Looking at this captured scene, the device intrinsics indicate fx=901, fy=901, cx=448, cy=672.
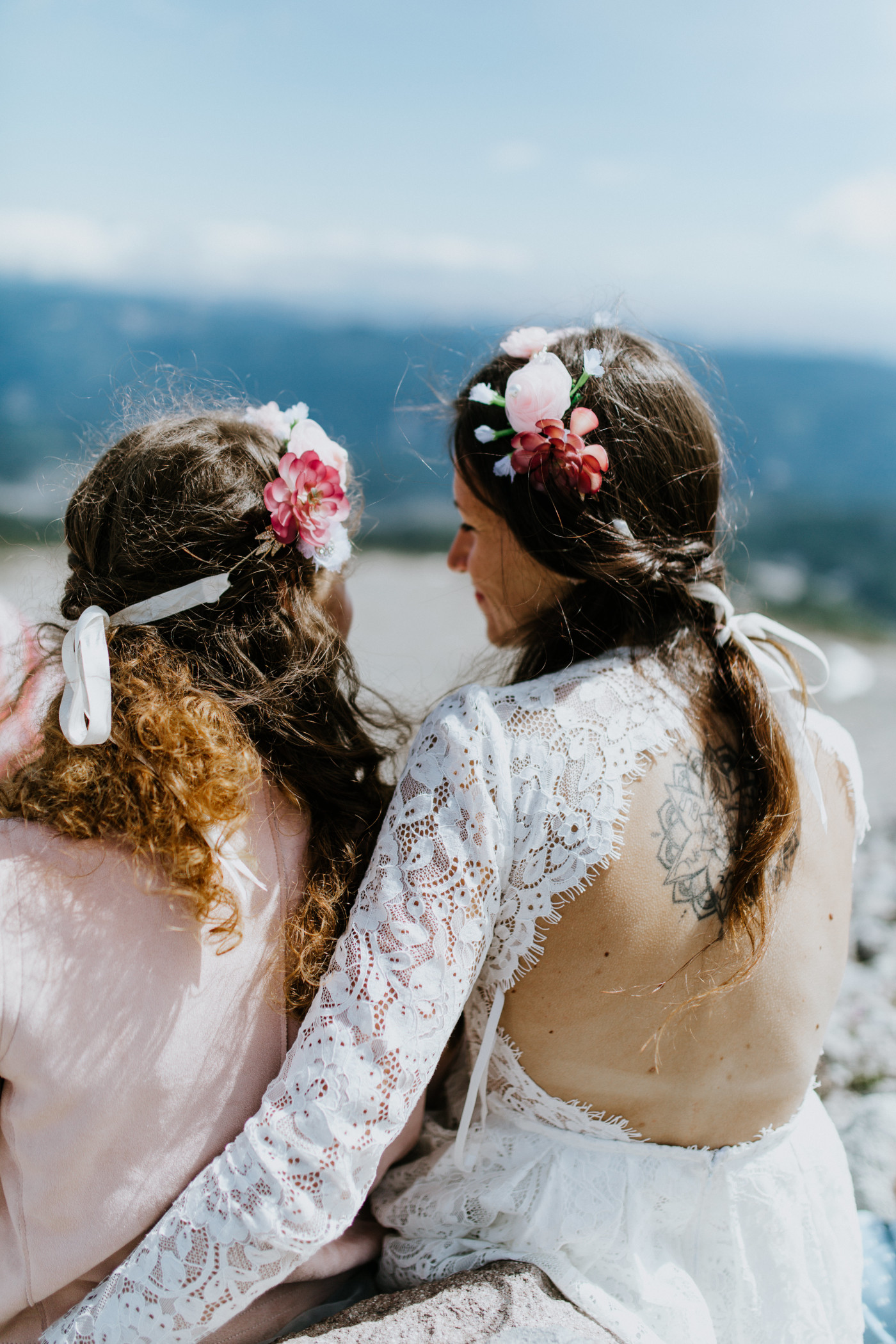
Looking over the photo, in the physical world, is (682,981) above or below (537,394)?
below

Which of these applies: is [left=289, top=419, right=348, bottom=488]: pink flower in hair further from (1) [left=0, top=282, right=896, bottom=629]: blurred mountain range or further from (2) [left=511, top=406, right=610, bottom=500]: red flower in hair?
(1) [left=0, top=282, right=896, bottom=629]: blurred mountain range

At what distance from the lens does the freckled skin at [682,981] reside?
4.18ft

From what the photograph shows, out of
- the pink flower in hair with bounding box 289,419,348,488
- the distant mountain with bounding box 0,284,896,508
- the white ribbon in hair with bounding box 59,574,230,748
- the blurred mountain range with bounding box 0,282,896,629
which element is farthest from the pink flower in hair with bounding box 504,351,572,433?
the distant mountain with bounding box 0,284,896,508

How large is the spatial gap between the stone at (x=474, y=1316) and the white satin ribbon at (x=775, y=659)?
83 centimetres

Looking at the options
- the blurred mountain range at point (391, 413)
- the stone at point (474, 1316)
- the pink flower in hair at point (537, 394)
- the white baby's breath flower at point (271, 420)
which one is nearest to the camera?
the stone at point (474, 1316)

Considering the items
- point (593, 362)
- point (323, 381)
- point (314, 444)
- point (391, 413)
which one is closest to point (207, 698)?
point (314, 444)

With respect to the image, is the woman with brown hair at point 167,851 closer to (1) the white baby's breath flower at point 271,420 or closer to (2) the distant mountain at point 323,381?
(1) the white baby's breath flower at point 271,420

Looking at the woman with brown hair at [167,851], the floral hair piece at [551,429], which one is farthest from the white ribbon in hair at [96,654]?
the floral hair piece at [551,429]

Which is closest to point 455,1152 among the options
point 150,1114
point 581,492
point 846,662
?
point 150,1114

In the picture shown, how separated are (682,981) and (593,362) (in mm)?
994

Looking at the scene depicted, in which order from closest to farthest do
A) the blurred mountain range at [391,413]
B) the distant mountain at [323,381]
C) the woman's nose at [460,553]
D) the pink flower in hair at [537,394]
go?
1. the pink flower in hair at [537,394]
2. the woman's nose at [460,553]
3. the blurred mountain range at [391,413]
4. the distant mountain at [323,381]

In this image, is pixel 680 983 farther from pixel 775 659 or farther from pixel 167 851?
pixel 167 851

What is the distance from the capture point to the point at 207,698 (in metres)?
1.31

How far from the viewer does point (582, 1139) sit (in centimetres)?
142
